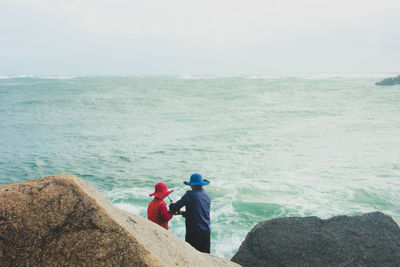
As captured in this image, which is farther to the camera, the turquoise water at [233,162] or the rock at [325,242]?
the turquoise water at [233,162]

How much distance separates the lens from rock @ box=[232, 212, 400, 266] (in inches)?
168

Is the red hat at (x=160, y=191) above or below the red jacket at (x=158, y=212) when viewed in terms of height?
above

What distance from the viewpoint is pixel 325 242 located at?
14.8 ft

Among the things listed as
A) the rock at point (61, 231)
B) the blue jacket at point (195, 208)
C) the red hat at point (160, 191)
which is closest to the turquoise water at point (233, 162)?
the blue jacket at point (195, 208)

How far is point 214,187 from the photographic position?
11.1m

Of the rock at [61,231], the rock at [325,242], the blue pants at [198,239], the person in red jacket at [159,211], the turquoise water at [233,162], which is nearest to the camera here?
the rock at [61,231]

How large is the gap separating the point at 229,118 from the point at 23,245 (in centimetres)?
2543

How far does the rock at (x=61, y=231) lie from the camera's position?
8.18ft

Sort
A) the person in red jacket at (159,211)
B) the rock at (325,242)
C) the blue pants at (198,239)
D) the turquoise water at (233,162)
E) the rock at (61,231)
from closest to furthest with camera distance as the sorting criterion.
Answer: the rock at (61,231) → the rock at (325,242) → the person in red jacket at (159,211) → the blue pants at (198,239) → the turquoise water at (233,162)

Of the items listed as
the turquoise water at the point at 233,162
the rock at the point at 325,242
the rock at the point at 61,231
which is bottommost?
the turquoise water at the point at 233,162

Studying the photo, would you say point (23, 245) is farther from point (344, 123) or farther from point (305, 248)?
point (344, 123)

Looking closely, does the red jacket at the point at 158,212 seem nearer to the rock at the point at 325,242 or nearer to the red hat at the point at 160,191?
the red hat at the point at 160,191

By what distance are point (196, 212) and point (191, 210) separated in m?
0.08

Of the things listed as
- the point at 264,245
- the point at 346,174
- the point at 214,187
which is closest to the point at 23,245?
the point at 264,245
